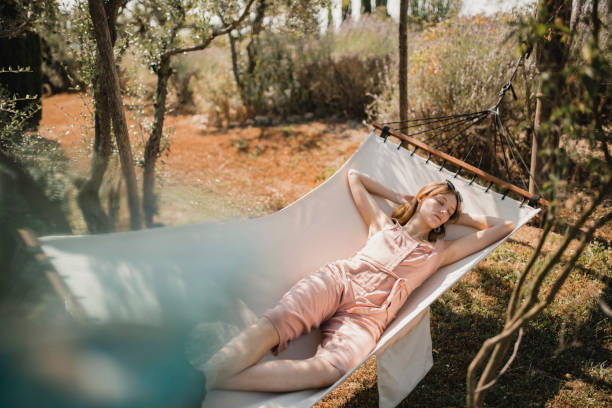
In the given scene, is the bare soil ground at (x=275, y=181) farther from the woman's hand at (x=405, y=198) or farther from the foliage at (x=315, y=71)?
the woman's hand at (x=405, y=198)

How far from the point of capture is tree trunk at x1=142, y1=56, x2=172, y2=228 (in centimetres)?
303

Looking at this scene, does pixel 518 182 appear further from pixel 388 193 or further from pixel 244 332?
pixel 244 332

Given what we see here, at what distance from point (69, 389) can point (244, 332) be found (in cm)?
61

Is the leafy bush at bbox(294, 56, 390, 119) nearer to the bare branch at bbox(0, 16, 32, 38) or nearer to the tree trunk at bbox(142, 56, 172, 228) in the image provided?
the tree trunk at bbox(142, 56, 172, 228)

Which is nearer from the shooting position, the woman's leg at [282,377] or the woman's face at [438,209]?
the woman's leg at [282,377]

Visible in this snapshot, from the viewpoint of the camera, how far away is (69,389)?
41.3 inches

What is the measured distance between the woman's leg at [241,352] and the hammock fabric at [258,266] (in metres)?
0.07

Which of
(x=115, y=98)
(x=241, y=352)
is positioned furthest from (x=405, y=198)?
(x=115, y=98)

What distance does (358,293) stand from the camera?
72.6 inches

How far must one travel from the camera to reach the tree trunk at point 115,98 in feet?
7.12

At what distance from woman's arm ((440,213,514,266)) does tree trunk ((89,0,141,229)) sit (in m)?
1.86

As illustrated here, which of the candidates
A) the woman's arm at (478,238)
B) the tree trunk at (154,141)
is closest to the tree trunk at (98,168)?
the tree trunk at (154,141)

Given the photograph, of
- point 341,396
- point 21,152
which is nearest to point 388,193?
point 341,396

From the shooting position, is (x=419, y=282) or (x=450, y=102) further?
(x=450, y=102)
